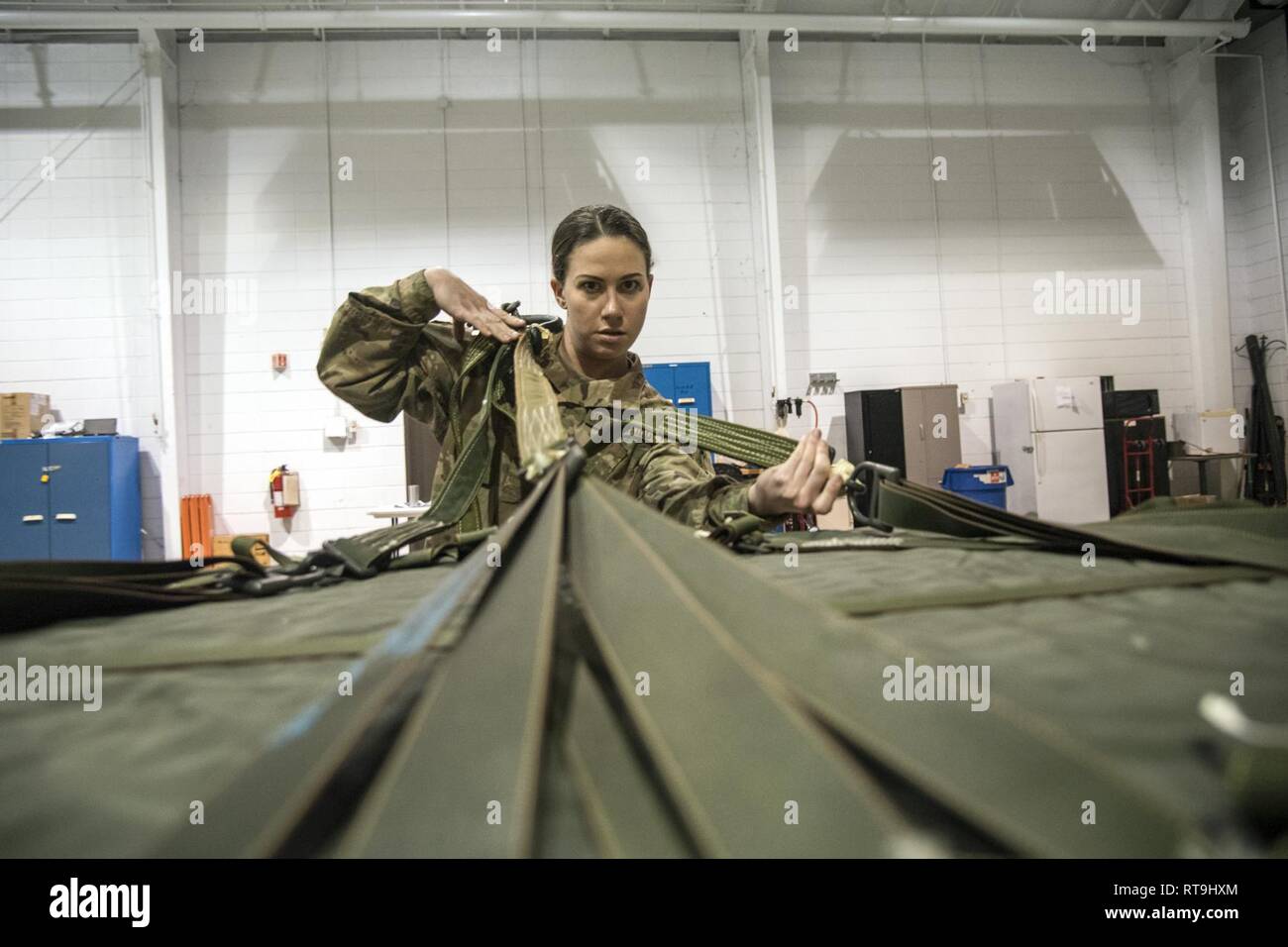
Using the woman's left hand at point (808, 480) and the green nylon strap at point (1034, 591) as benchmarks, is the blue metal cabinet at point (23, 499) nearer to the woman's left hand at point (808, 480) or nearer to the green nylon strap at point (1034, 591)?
the woman's left hand at point (808, 480)

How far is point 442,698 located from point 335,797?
71 millimetres

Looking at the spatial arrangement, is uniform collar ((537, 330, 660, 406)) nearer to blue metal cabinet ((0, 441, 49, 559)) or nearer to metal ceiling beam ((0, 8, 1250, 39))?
metal ceiling beam ((0, 8, 1250, 39))

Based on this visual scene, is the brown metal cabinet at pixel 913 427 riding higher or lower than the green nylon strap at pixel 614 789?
higher

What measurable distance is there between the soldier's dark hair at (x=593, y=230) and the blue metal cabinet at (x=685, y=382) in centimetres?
343

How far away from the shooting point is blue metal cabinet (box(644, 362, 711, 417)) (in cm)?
505

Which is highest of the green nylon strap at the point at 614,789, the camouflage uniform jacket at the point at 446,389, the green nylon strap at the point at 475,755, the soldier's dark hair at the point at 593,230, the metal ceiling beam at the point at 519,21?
the metal ceiling beam at the point at 519,21

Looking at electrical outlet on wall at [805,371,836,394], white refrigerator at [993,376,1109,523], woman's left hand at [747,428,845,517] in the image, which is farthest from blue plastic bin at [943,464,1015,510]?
woman's left hand at [747,428,845,517]

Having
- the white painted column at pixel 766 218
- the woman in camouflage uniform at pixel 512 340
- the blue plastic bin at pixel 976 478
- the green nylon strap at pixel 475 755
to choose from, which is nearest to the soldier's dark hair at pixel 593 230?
the woman in camouflage uniform at pixel 512 340

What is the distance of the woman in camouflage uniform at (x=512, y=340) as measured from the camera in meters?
1.40

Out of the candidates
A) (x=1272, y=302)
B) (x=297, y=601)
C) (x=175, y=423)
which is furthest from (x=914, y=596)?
(x=1272, y=302)

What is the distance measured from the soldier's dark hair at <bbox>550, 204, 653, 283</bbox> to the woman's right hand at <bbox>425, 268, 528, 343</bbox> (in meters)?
0.28
